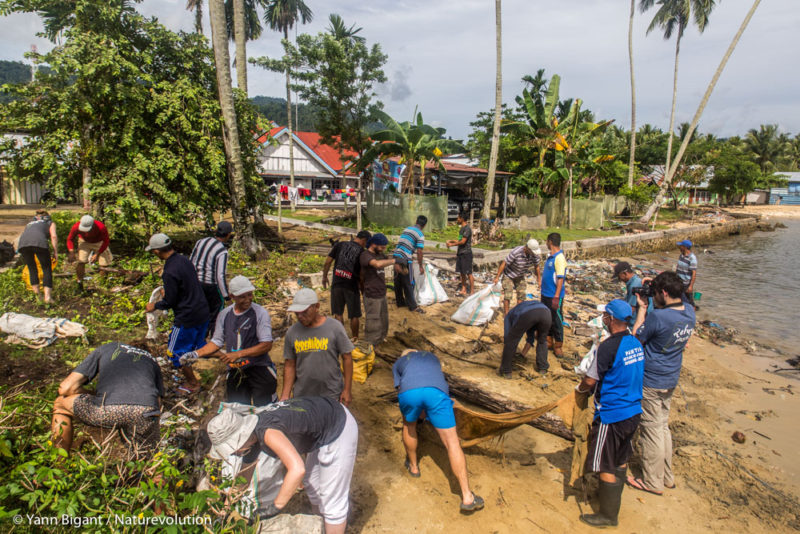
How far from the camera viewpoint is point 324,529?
8.72ft

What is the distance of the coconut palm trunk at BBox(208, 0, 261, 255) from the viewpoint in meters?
9.16

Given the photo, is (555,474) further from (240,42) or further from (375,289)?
(240,42)

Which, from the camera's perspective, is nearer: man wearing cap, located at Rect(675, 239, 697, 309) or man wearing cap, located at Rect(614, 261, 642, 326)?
man wearing cap, located at Rect(614, 261, 642, 326)

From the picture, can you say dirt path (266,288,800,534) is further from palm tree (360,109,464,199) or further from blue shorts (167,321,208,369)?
palm tree (360,109,464,199)

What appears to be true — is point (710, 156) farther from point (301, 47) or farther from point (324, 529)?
point (324, 529)

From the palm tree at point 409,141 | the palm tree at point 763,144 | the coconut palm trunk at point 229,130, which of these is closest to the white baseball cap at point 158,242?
the coconut palm trunk at point 229,130

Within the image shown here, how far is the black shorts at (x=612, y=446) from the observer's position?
10.7 feet

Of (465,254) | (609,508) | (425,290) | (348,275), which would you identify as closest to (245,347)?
(348,275)

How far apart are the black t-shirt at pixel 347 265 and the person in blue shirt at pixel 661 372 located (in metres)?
3.23

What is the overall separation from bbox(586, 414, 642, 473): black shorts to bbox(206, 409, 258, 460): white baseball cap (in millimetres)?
2592

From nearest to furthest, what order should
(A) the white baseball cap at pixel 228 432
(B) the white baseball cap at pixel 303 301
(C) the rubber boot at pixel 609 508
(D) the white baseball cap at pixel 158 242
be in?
(A) the white baseball cap at pixel 228 432 < (B) the white baseball cap at pixel 303 301 < (C) the rubber boot at pixel 609 508 < (D) the white baseball cap at pixel 158 242

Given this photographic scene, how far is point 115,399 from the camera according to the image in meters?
2.76

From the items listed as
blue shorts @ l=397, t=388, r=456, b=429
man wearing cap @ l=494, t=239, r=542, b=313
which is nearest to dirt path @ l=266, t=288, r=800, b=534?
blue shorts @ l=397, t=388, r=456, b=429

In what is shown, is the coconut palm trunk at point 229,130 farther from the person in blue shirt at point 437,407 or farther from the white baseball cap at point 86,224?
the person in blue shirt at point 437,407
